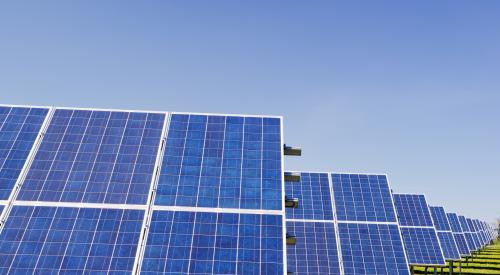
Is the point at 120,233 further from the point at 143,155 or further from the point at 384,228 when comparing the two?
the point at 384,228

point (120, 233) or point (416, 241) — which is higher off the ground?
point (416, 241)

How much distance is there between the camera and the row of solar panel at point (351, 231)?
74.7 ft

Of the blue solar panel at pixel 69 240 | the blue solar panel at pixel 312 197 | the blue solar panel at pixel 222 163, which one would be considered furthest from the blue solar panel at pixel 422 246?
the blue solar panel at pixel 69 240

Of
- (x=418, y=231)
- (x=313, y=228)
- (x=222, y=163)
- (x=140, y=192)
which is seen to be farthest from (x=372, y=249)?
(x=140, y=192)

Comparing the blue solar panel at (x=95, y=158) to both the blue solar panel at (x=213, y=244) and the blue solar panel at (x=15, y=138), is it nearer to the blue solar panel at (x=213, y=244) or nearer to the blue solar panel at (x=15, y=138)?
the blue solar panel at (x=15, y=138)

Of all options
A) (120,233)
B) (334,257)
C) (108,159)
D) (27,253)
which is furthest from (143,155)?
(334,257)

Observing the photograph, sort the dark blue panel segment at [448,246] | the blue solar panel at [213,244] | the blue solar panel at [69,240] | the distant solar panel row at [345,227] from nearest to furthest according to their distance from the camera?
1. the blue solar panel at [69,240]
2. the blue solar panel at [213,244]
3. the distant solar panel row at [345,227]
4. the dark blue panel segment at [448,246]

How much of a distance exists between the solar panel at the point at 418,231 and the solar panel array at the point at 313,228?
7.88 m

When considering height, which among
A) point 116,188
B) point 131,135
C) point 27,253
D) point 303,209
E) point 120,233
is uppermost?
point 303,209

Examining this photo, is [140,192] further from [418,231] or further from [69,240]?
[418,231]

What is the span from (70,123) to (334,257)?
15148mm

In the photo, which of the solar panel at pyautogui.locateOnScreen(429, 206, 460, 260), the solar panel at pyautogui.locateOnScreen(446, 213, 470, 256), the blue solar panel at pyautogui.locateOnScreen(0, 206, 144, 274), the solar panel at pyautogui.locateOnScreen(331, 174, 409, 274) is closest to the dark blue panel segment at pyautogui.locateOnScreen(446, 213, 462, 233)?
the solar panel at pyautogui.locateOnScreen(446, 213, 470, 256)

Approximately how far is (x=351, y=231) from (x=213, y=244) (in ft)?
45.8

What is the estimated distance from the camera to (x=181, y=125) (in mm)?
17438
